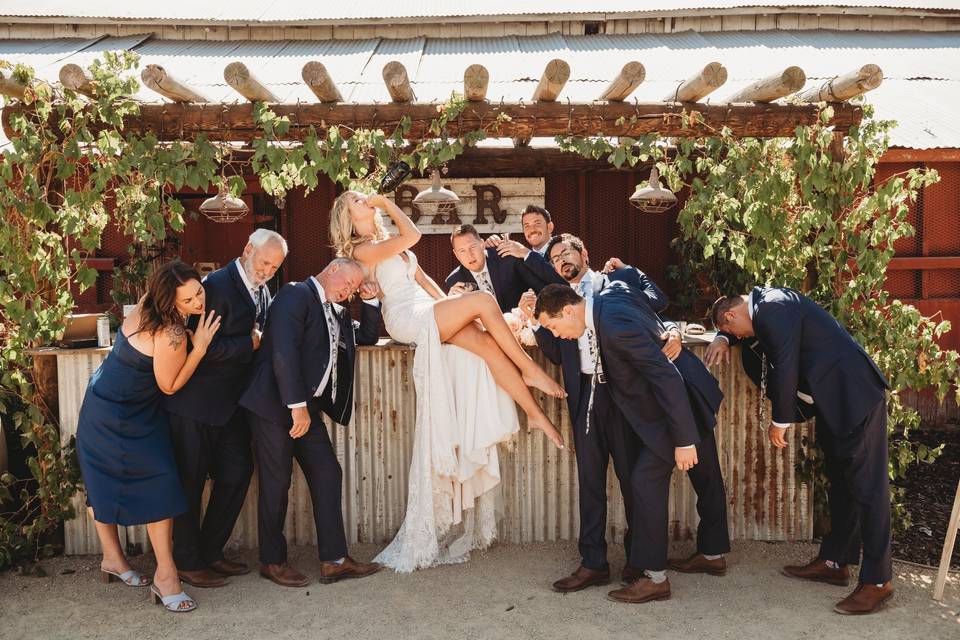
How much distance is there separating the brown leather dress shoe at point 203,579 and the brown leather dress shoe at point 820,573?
3.23 metres

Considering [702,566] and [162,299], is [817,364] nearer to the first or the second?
[702,566]

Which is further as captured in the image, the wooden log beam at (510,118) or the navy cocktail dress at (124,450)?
the wooden log beam at (510,118)

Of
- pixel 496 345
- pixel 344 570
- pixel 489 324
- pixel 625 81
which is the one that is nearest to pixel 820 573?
pixel 496 345

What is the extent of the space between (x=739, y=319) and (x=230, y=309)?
2.87 meters

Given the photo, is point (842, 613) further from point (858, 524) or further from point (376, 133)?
point (376, 133)

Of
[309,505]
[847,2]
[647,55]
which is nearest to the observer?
[309,505]

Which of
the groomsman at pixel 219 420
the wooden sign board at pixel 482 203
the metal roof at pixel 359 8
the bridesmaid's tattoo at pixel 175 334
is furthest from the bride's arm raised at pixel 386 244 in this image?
the metal roof at pixel 359 8

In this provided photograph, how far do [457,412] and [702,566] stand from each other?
1.67 metres

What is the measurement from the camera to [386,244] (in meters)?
4.89

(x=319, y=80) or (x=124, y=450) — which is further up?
(x=319, y=80)

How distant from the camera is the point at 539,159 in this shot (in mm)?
8609

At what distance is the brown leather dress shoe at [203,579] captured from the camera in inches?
174

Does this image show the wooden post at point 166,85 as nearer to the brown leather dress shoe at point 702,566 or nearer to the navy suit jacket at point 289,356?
the navy suit jacket at point 289,356

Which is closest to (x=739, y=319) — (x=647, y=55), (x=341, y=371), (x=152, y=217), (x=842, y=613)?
(x=842, y=613)
